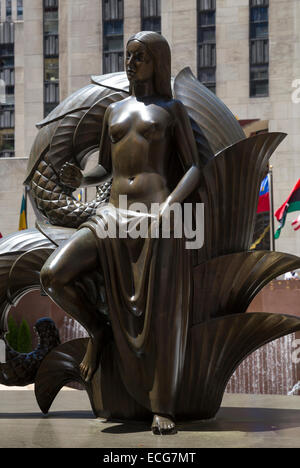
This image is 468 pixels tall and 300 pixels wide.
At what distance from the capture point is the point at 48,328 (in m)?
7.23

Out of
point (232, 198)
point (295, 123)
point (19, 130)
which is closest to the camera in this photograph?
point (232, 198)

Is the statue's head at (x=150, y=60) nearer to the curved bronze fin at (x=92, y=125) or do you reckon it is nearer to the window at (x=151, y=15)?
the curved bronze fin at (x=92, y=125)

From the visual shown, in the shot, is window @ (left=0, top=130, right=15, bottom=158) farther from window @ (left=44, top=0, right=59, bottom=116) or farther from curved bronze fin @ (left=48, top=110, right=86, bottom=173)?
curved bronze fin @ (left=48, top=110, right=86, bottom=173)

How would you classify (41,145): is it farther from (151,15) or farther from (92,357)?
(151,15)

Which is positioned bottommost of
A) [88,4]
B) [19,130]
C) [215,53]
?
[19,130]

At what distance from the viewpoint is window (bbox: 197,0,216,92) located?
38.5 metres

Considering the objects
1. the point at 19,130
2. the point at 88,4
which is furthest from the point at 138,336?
the point at 19,130

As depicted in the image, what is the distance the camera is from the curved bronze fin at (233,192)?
6.44 m

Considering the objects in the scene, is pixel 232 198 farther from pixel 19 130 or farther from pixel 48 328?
pixel 19 130

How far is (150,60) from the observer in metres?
6.37

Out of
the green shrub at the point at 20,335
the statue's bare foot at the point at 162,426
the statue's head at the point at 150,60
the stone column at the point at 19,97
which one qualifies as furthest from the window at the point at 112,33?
the statue's bare foot at the point at 162,426

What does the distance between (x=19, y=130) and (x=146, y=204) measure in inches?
1924

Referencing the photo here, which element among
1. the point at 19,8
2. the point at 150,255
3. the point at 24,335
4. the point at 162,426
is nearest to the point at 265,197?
the point at 24,335

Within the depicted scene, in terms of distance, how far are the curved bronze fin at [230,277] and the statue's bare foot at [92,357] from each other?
2.59ft
